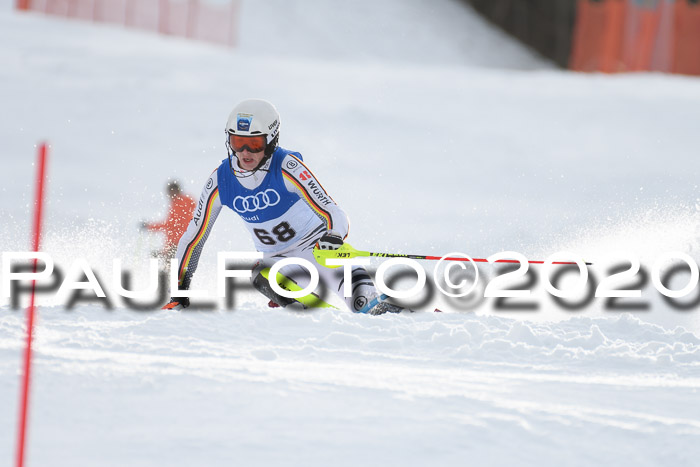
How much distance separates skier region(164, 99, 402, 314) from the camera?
17.8 feet

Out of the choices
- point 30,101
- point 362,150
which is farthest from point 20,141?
point 362,150

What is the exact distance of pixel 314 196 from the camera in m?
5.54

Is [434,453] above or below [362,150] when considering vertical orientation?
below

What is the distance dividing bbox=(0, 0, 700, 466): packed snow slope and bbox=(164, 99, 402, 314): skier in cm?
42

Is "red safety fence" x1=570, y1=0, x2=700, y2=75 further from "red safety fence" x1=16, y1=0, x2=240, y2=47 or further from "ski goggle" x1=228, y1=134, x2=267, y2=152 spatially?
"ski goggle" x1=228, y1=134, x2=267, y2=152

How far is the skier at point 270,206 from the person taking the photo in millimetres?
5418

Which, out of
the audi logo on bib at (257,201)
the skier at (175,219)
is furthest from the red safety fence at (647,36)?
the audi logo on bib at (257,201)

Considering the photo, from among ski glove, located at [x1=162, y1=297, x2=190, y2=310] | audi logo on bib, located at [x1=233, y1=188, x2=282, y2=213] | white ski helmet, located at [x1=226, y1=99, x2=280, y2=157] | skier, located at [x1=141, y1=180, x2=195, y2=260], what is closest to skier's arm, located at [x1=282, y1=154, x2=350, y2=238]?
audi logo on bib, located at [x1=233, y1=188, x2=282, y2=213]

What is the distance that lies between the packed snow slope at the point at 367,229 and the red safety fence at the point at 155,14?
29.0 inches

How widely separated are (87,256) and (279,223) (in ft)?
9.26

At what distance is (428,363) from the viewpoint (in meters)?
4.56

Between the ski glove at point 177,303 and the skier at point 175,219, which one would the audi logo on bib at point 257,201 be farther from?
the skier at point 175,219

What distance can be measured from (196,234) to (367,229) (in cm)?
427

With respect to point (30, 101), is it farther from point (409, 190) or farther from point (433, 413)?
point (433, 413)
